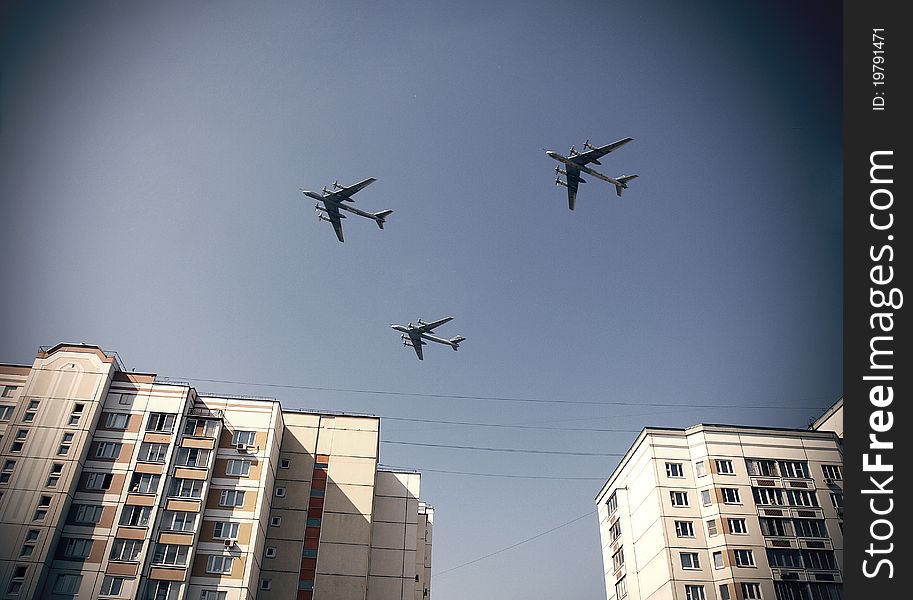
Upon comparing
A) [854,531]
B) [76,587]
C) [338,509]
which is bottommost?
[854,531]

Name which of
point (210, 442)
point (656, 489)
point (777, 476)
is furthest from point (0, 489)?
point (777, 476)

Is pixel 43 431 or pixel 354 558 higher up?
pixel 43 431

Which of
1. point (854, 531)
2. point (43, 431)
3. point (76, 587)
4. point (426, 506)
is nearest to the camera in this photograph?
point (854, 531)

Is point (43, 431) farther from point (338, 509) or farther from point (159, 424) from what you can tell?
point (338, 509)

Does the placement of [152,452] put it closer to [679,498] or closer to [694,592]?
[679,498]

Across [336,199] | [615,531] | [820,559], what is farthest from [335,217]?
[820,559]

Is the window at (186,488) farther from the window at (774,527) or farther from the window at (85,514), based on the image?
the window at (774,527)

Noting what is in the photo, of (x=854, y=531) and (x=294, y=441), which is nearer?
(x=854, y=531)

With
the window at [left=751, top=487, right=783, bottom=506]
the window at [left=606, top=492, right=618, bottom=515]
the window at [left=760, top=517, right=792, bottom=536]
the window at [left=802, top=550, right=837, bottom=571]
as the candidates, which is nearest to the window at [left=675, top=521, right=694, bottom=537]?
the window at [left=760, top=517, right=792, bottom=536]
